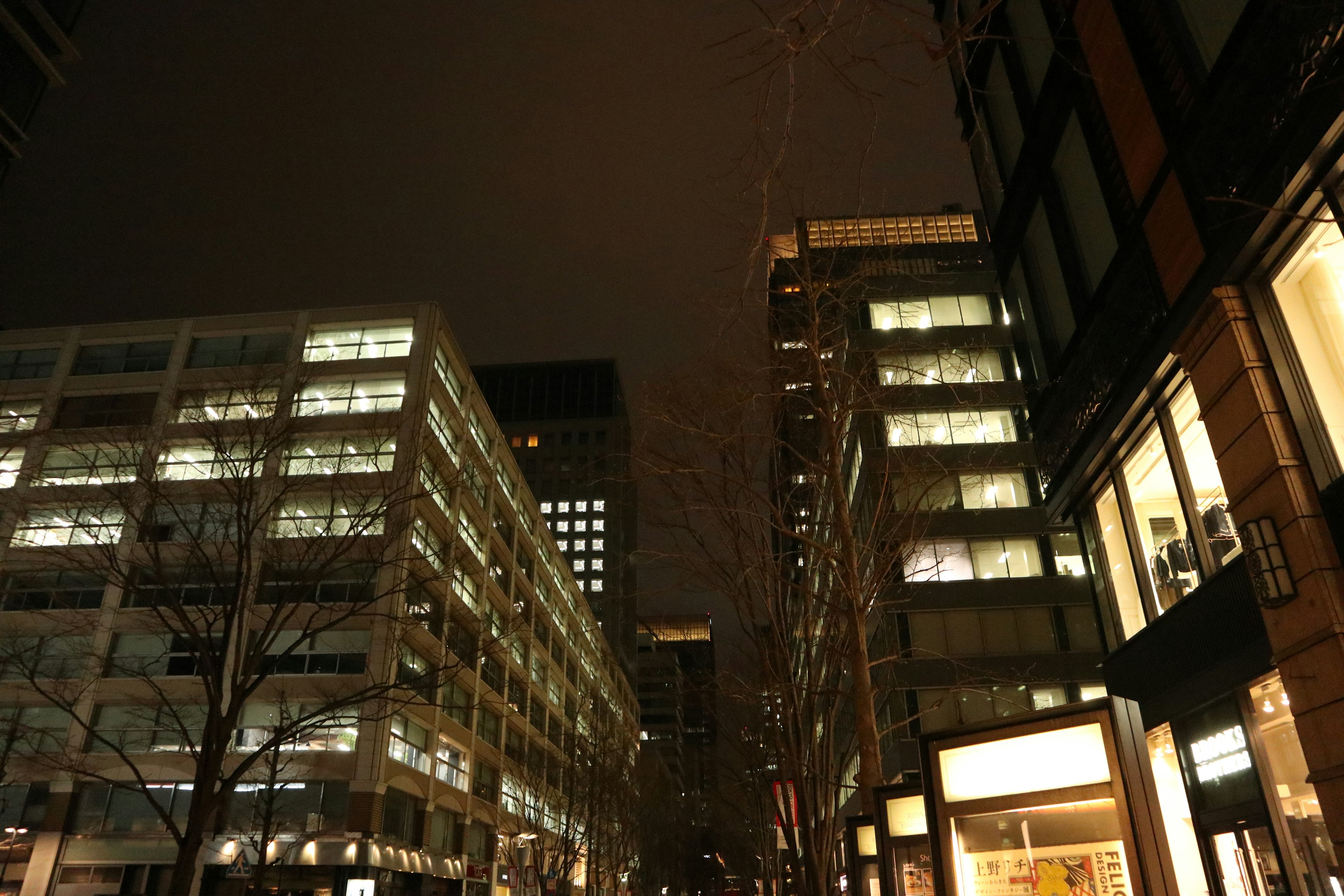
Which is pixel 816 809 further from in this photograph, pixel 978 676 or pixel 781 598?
pixel 978 676

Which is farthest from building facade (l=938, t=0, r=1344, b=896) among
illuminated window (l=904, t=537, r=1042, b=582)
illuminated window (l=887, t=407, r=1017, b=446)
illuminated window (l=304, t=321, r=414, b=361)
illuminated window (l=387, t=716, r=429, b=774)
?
illuminated window (l=304, t=321, r=414, b=361)

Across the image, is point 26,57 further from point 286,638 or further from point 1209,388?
point 1209,388

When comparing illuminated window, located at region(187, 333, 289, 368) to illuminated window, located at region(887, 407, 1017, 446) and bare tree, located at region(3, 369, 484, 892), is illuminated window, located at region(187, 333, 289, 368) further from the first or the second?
illuminated window, located at region(887, 407, 1017, 446)

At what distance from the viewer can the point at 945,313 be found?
44.8m

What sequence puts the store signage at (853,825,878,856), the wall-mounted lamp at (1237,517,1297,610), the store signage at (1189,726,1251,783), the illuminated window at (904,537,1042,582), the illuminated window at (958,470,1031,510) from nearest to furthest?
the wall-mounted lamp at (1237,517,1297,610), the store signage at (1189,726,1251,783), the store signage at (853,825,878,856), the illuminated window at (904,537,1042,582), the illuminated window at (958,470,1031,510)

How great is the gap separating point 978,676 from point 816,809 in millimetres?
21190

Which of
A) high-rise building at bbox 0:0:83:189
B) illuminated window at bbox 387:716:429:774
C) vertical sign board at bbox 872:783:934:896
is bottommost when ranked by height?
vertical sign board at bbox 872:783:934:896

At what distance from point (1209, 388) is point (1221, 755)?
14.3ft

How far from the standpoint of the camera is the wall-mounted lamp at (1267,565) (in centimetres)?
828

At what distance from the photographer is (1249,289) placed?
9.08m

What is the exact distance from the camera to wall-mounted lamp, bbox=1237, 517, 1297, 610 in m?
8.28

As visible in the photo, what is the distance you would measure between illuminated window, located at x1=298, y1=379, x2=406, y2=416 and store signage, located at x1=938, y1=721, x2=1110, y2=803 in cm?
3842

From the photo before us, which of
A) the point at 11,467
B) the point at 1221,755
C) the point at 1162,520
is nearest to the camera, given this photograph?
the point at 1221,755

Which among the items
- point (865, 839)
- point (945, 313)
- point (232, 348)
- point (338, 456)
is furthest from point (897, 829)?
point (232, 348)
